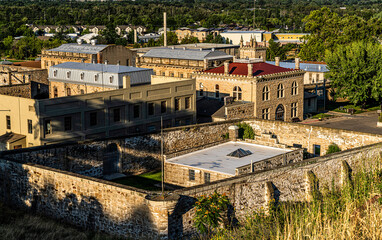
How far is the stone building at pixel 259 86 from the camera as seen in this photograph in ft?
197

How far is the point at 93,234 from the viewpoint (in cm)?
2747

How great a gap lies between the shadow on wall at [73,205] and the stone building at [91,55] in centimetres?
4779

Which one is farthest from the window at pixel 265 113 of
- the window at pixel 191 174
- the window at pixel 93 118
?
the window at pixel 191 174

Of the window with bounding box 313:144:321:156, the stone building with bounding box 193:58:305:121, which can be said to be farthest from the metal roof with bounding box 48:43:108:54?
the window with bounding box 313:144:321:156

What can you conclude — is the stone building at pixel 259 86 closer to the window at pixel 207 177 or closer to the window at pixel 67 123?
the window at pixel 67 123

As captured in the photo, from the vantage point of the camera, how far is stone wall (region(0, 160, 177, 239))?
25438 mm

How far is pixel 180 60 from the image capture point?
7400 cm

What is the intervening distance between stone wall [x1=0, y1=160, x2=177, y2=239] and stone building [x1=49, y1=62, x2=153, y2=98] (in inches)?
1016

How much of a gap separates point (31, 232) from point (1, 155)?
7.96 metres

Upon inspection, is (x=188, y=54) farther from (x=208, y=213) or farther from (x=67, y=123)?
(x=208, y=213)

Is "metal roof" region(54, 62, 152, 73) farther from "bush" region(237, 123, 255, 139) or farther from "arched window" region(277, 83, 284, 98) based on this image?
"bush" region(237, 123, 255, 139)

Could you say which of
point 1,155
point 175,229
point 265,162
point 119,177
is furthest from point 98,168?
point 175,229

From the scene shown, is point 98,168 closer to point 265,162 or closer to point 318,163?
point 265,162

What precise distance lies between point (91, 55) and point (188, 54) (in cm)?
1440
